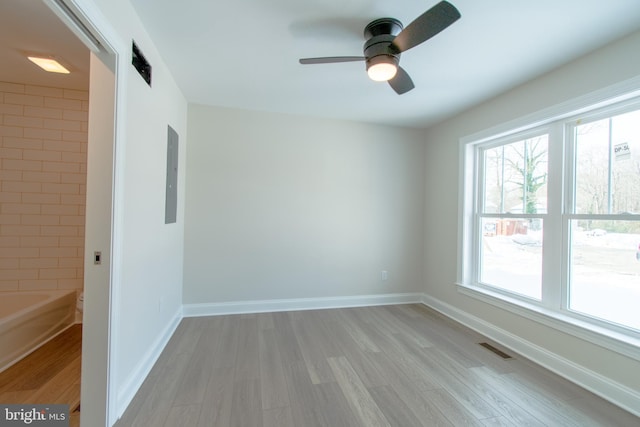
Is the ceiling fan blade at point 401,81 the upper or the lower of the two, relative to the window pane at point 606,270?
upper

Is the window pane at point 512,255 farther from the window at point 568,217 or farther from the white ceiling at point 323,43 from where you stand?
the white ceiling at point 323,43

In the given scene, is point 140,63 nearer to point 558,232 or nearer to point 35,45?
point 35,45

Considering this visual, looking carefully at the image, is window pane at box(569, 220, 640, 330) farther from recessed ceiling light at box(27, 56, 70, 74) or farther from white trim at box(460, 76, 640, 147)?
recessed ceiling light at box(27, 56, 70, 74)

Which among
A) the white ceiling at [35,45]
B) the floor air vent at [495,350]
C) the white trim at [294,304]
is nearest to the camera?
the white ceiling at [35,45]

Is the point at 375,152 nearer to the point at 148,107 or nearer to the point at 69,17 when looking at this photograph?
the point at 148,107

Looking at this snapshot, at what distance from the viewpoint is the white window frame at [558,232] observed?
1759mm

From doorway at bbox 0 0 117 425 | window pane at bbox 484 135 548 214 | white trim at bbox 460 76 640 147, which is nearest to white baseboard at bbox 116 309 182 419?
doorway at bbox 0 0 117 425

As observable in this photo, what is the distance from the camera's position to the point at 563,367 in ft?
6.54

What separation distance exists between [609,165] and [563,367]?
160 centimetres

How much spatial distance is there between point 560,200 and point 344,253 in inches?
87.8

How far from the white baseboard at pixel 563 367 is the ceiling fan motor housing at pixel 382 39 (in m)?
2.61

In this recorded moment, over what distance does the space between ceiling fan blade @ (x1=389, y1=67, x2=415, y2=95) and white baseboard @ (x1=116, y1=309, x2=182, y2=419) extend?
106 inches

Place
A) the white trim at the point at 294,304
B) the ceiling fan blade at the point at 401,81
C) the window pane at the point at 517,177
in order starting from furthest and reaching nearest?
the white trim at the point at 294,304 → the window pane at the point at 517,177 → the ceiling fan blade at the point at 401,81

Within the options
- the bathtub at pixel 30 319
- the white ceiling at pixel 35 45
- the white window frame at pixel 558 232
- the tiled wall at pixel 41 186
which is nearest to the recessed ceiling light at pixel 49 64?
the white ceiling at pixel 35 45
